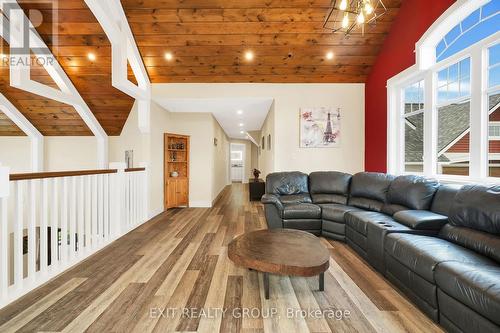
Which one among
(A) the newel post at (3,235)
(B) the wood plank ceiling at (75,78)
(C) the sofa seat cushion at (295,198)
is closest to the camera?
(A) the newel post at (3,235)

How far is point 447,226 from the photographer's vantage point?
2111mm

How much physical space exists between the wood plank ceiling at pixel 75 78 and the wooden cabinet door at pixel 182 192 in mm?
1864

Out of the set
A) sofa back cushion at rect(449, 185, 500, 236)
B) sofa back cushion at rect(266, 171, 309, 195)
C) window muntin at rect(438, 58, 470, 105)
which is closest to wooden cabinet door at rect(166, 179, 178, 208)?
sofa back cushion at rect(266, 171, 309, 195)

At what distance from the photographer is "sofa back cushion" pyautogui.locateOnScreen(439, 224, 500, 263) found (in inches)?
64.9

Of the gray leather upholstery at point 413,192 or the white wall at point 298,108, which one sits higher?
the white wall at point 298,108

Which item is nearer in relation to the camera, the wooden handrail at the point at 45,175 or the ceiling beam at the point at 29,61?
the wooden handrail at the point at 45,175

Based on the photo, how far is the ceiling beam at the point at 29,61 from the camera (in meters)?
3.14

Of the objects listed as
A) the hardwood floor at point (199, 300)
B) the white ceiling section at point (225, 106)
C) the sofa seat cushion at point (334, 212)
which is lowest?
the hardwood floor at point (199, 300)

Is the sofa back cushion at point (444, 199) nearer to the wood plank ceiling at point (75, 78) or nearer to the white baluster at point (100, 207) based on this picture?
the white baluster at point (100, 207)

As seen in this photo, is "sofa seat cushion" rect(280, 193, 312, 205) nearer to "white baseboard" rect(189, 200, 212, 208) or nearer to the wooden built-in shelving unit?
"white baseboard" rect(189, 200, 212, 208)

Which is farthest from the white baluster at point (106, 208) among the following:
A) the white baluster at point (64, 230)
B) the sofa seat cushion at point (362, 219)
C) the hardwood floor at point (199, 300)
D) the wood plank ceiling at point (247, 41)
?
the sofa seat cushion at point (362, 219)

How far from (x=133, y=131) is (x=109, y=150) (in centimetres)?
77

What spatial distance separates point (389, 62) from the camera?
3.83 meters

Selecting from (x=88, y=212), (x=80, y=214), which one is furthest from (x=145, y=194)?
(x=80, y=214)
